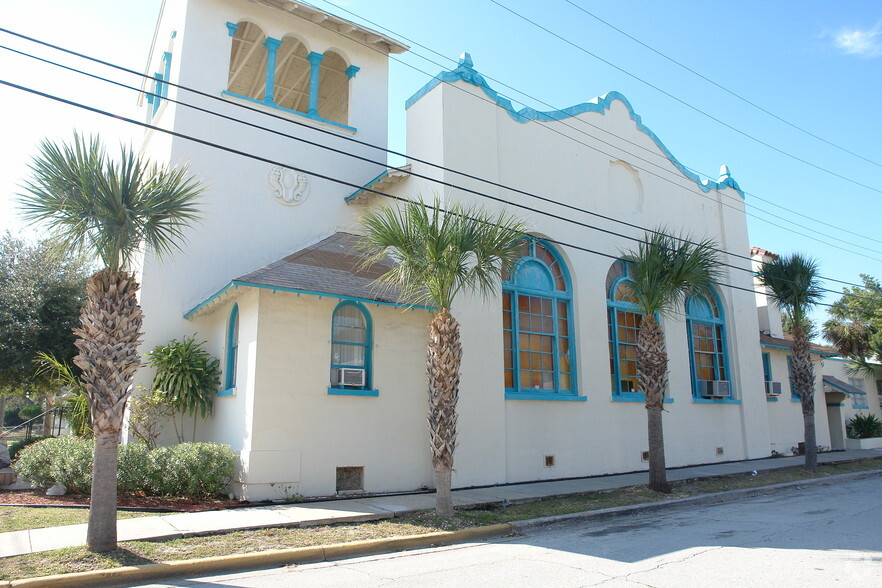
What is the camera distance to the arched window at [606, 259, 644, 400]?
55.7 ft

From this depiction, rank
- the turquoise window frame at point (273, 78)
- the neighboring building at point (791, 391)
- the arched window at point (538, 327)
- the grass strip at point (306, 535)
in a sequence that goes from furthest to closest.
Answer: the neighboring building at point (791, 391) → the turquoise window frame at point (273, 78) → the arched window at point (538, 327) → the grass strip at point (306, 535)

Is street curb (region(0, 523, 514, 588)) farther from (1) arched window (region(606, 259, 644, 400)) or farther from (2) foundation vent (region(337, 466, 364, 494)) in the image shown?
(1) arched window (region(606, 259, 644, 400))

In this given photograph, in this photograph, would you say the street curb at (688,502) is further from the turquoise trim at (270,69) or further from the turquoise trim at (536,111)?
the turquoise trim at (270,69)

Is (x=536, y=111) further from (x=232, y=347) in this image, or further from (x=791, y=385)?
(x=791, y=385)

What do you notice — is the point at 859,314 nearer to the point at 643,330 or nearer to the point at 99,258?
the point at 643,330

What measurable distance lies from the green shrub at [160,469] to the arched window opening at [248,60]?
33.9 ft

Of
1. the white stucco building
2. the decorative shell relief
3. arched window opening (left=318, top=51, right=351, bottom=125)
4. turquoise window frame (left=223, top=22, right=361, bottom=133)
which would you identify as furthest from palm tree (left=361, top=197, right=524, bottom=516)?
arched window opening (left=318, top=51, right=351, bottom=125)

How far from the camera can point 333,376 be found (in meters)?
12.7

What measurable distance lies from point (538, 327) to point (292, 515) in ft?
26.1

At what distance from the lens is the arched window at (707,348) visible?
62.3 feet

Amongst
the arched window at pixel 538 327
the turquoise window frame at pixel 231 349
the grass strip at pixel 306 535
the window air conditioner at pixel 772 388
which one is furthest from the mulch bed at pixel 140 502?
the window air conditioner at pixel 772 388

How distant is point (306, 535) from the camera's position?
29.2 feet

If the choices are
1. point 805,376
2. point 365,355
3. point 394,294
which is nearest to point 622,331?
point 805,376

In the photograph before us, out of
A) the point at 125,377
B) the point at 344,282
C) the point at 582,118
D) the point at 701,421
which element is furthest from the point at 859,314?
the point at 125,377
